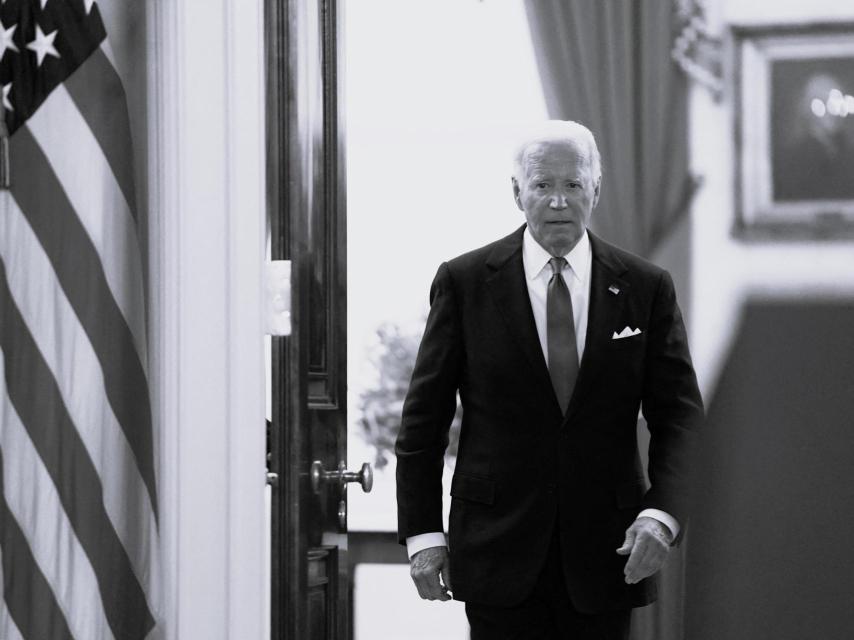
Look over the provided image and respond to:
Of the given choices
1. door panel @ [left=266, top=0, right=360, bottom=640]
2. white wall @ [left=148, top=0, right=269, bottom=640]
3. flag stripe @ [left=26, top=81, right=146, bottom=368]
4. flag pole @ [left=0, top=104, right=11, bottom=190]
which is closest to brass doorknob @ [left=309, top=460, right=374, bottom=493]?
door panel @ [left=266, top=0, right=360, bottom=640]

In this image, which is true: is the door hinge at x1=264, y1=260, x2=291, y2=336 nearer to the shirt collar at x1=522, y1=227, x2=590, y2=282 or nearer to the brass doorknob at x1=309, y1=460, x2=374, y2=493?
the brass doorknob at x1=309, y1=460, x2=374, y2=493

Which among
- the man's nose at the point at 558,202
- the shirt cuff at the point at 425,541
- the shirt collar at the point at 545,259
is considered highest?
the man's nose at the point at 558,202

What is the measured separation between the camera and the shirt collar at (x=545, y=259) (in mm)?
2719

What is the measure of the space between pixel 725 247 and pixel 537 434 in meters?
1.74

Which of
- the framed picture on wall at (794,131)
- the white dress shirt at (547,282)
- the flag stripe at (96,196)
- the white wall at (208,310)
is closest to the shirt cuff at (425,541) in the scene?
the white dress shirt at (547,282)

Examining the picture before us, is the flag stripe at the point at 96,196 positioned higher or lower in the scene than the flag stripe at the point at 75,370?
higher

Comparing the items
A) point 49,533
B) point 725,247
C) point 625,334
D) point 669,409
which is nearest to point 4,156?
point 49,533

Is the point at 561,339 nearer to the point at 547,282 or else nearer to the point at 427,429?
the point at 547,282

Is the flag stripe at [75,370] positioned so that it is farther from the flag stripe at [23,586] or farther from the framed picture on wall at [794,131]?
the framed picture on wall at [794,131]

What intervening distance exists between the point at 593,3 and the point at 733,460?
1.51 meters

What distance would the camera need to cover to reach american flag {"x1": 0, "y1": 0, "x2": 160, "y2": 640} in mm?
2184

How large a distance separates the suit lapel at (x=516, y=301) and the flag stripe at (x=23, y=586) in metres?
1.03

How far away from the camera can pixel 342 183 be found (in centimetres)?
265

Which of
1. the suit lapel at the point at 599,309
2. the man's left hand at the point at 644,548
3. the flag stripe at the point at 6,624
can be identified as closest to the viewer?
the flag stripe at the point at 6,624
